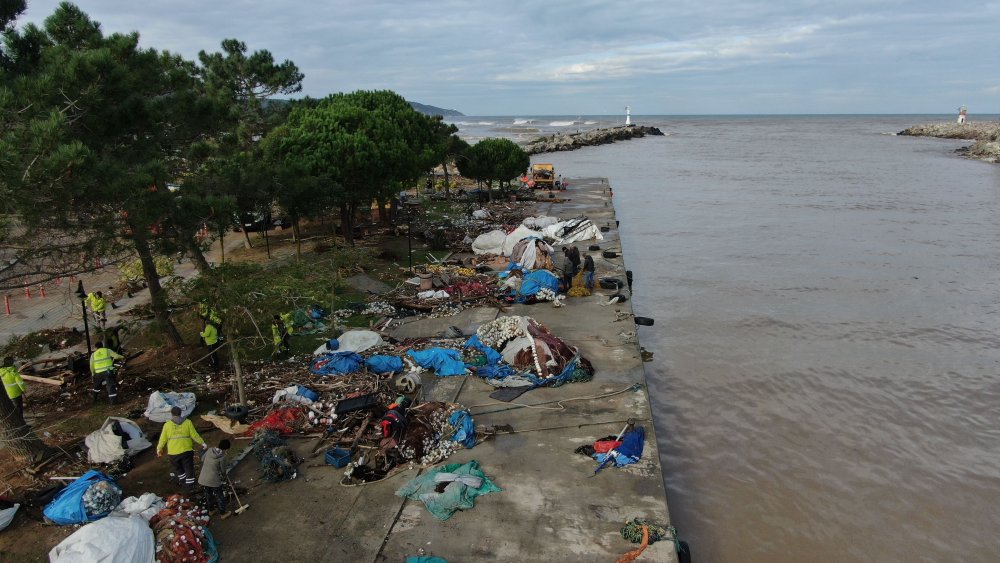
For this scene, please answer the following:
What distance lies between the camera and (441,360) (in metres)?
13.7

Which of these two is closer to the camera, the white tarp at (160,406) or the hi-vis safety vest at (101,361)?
the white tarp at (160,406)

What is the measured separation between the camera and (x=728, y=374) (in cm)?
1471

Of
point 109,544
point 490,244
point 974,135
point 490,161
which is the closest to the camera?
point 109,544

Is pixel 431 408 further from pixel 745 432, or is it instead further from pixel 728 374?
pixel 728 374

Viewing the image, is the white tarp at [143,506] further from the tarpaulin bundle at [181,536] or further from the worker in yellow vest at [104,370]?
the worker in yellow vest at [104,370]

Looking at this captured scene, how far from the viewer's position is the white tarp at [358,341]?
1416 centimetres

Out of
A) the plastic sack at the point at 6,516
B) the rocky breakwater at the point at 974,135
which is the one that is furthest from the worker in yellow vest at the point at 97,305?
the rocky breakwater at the point at 974,135

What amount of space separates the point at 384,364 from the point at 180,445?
4.96 metres

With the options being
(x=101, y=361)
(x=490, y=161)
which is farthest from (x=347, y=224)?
(x=490, y=161)

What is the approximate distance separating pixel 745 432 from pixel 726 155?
7329 cm

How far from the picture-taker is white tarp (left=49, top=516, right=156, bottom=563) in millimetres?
7098

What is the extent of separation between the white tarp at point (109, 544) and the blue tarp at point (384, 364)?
607 centimetres

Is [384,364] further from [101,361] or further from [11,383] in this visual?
A: [11,383]

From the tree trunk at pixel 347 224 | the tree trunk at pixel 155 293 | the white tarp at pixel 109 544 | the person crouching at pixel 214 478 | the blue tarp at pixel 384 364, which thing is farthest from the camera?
the tree trunk at pixel 347 224
